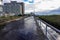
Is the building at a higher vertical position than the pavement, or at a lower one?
lower

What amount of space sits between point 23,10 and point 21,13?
13.9ft

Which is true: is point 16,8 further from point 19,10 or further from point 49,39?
point 49,39

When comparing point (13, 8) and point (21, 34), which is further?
point (13, 8)

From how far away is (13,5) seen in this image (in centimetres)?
10769

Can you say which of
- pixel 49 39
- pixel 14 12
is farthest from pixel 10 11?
pixel 49 39

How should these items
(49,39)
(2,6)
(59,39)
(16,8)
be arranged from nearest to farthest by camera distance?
(59,39)
(49,39)
(2,6)
(16,8)

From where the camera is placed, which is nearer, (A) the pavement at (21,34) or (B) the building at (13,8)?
(A) the pavement at (21,34)

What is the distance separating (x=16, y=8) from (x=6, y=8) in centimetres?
638

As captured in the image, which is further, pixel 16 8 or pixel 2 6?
pixel 16 8

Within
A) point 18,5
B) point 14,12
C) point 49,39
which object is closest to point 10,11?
point 14,12

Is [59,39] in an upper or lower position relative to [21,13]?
upper

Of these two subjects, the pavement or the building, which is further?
the building

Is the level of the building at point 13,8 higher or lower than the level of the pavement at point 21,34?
lower

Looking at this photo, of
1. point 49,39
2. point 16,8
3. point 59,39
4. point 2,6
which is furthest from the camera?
point 16,8
